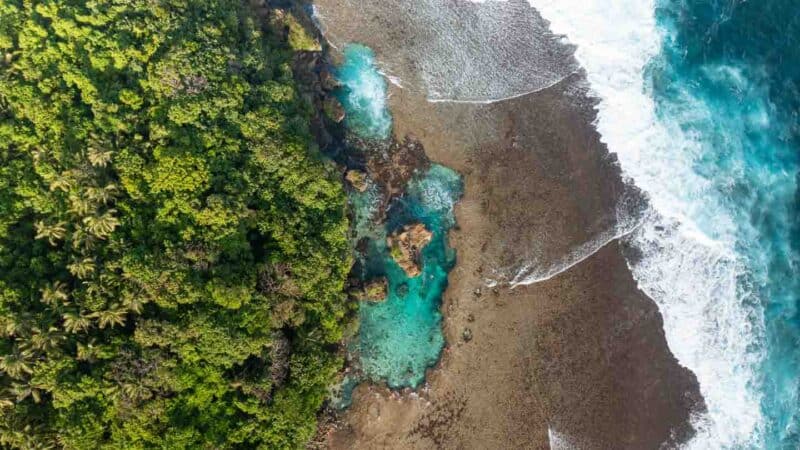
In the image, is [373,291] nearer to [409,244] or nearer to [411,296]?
[411,296]

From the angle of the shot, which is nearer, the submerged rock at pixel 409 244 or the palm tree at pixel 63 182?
the palm tree at pixel 63 182

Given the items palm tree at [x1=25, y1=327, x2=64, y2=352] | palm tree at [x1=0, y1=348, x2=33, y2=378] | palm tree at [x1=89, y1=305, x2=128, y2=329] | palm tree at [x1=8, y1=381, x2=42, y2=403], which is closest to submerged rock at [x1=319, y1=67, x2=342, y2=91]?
palm tree at [x1=89, y1=305, x2=128, y2=329]

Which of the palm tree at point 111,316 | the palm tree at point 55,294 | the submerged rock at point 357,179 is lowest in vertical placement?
the palm tree at point 111,316

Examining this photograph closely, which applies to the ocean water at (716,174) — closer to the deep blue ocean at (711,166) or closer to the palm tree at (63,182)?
the deep blue ocean at (711,166)

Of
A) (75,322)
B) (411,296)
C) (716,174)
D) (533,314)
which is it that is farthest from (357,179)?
(716,174)

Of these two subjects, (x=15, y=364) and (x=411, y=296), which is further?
(x=411, y=296)

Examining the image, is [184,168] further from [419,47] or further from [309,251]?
[419,47]

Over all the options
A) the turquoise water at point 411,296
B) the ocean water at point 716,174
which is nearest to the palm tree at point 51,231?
the turquoise water at point 411,296
